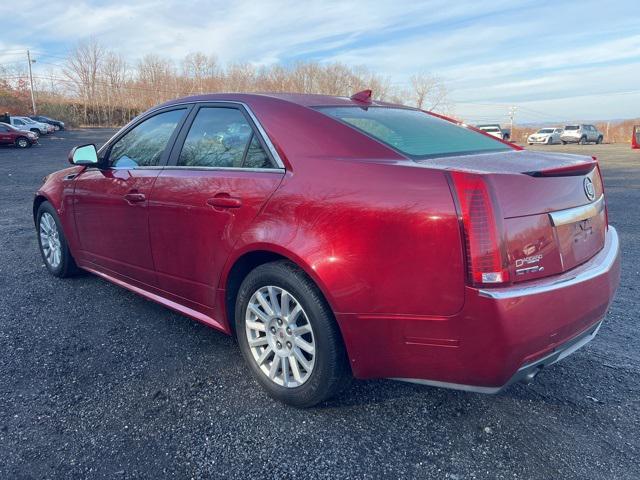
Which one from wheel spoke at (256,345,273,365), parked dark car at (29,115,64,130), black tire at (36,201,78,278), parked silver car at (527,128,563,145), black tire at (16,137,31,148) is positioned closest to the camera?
wheel spoke at (256,345,273,365)

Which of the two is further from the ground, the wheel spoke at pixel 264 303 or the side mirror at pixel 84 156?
the side mirror at pixel 84 156

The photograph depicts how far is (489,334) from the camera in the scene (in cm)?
190

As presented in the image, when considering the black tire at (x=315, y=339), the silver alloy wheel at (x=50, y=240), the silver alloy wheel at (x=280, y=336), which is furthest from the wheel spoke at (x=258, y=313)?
the silver alloy wheel at (x=50, y=240)

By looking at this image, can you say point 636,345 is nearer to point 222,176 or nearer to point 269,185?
point 269,185

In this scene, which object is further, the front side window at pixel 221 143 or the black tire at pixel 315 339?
the front side window at pixel 221 143

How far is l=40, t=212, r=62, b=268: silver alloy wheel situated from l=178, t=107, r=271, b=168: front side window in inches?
85.3

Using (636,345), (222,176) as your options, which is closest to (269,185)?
(222,176)

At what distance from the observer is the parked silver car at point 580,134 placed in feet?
129

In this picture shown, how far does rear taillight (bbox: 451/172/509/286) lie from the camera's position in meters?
1.89

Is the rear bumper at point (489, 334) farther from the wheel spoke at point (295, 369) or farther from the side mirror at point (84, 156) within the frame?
the side mirror at point (84, 156)

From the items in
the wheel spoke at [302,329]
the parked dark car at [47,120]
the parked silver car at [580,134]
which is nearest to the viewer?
the wheel spoke at [302,329]

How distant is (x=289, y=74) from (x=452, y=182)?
6137cm

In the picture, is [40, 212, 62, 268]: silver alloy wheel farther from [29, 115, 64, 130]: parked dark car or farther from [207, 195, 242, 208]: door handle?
→ [29, 115, 64, 130]: parked dark car

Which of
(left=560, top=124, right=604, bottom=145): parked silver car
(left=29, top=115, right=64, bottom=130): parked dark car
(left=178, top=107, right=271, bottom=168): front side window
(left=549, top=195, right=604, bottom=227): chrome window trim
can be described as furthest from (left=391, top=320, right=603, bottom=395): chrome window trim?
(left=29, top=115, right=64, bottom=130): parked dark car
